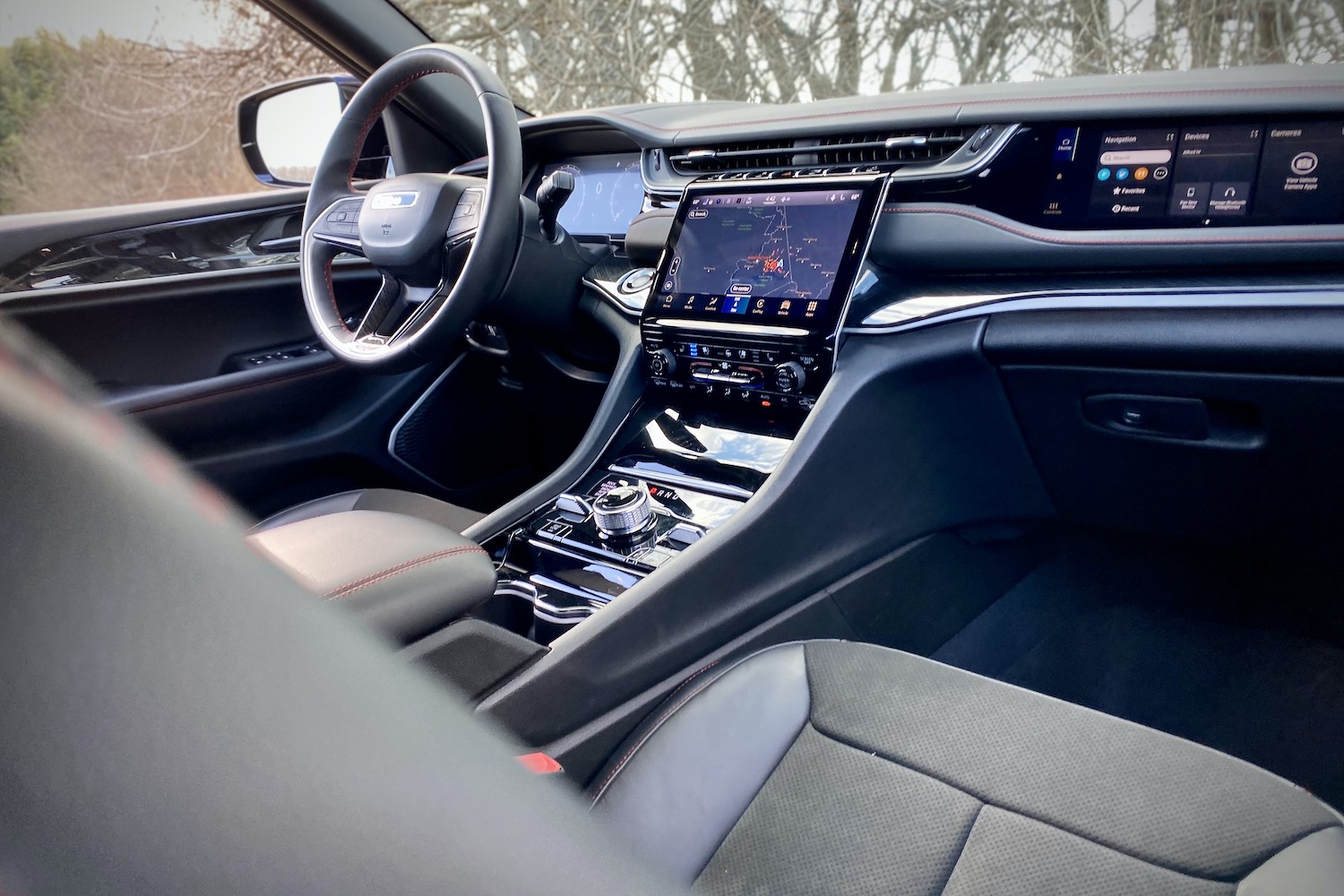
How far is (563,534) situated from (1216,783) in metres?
0.93

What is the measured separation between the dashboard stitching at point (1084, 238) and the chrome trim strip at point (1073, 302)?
2.5 inches

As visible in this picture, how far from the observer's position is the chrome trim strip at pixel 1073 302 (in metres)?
1.25

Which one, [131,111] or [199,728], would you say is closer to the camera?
[199,728]

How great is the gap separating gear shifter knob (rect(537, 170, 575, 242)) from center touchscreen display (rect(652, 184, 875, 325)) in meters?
0.22

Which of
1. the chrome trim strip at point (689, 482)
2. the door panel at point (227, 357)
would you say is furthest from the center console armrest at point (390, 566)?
the door panel at point (227, 357)

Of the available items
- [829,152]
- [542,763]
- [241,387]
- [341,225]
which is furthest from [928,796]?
[241,387]

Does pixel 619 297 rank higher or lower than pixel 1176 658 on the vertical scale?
higher

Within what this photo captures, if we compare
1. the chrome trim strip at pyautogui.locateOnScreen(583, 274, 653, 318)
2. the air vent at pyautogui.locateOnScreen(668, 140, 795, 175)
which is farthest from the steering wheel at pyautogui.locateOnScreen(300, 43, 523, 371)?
the air vent at pyautogui.locateOnScreen(668, 140, 795, 175)

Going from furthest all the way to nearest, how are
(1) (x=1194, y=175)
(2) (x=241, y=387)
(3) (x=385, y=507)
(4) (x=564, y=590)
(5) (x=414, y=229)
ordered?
(2) (x=241, y=387) < (3) (x=385, y=507) < (5) (x=414, y=229) < (4) (x=564, y=590) < (1) (x=1194, y=175)

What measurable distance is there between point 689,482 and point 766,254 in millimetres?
397

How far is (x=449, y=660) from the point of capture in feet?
3.49

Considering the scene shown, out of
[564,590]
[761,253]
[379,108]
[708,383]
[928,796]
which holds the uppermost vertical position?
[379,108]

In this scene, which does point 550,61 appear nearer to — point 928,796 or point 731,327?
point 731,327

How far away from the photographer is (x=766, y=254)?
5.24ft
